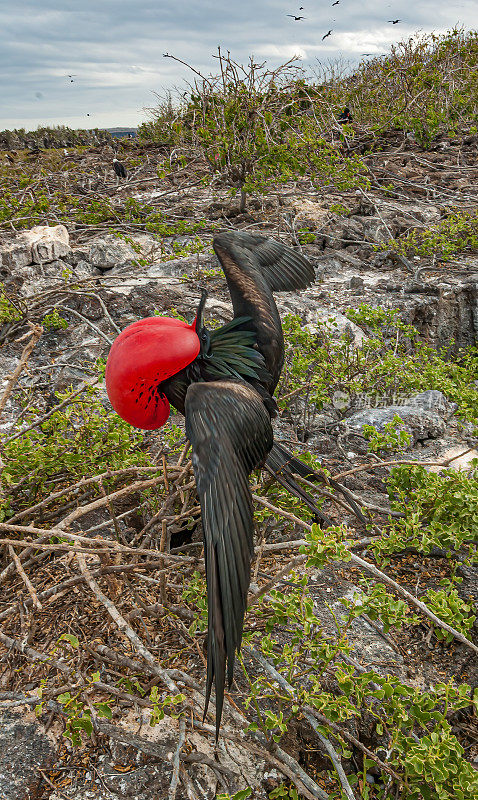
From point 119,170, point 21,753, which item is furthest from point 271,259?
point 119,170

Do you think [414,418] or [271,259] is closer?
[271,259]

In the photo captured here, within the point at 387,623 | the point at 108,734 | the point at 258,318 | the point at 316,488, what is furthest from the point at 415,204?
→ the point at 108,734

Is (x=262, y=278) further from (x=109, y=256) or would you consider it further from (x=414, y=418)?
(x=109, y=256)

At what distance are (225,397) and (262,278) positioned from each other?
812 millimetres

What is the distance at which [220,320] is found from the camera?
2879mm

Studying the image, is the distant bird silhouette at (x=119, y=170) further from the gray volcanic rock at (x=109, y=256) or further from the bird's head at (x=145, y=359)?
the bird's head at (x=145, y=359)

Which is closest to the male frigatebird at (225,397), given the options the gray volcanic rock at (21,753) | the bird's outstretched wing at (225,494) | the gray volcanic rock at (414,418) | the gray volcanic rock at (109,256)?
the bird's outstretched wing at (225,494)

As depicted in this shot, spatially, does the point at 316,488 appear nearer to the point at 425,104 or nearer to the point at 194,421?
the point at 194,421

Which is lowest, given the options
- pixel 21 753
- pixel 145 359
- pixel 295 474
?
pixel 21 753

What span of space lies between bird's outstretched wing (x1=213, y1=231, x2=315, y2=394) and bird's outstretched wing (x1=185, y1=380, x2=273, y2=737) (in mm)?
427

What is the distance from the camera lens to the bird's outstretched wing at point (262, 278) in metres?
1.71

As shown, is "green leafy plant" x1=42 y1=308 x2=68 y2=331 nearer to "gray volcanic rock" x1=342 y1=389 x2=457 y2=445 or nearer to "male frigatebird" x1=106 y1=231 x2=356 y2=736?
"male frigatebird" x1=106 y1=231 x2=356 y2=736

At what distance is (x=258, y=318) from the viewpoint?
1712 millimetres

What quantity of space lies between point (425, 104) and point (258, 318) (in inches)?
250
